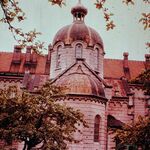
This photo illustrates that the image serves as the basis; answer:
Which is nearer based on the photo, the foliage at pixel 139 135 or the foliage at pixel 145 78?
the foliage at pixel 145 78

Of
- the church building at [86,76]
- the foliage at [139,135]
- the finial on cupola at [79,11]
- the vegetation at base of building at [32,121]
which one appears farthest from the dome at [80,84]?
the foliage at [139,135]

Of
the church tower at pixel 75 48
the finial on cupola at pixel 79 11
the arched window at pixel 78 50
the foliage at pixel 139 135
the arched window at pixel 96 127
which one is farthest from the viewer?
the finial on cupola at pixel 79 11

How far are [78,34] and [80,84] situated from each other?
831 centimetres

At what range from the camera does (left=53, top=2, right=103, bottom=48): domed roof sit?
36.8 metres

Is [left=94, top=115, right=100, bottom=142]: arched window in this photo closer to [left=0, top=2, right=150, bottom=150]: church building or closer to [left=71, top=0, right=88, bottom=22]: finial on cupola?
[left=0, top=2, right=150, bottom=150]: church building

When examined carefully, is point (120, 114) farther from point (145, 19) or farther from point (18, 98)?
point (145, 19)

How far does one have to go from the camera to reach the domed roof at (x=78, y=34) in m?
36.8

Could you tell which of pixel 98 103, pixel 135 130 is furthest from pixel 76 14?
pixel 135 130

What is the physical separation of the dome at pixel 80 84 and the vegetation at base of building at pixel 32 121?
683cm

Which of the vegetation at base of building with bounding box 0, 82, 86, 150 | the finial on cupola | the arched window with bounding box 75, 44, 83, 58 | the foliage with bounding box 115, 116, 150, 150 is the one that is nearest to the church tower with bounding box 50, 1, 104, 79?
the arched window with bounding box 75, 44, 83, 58

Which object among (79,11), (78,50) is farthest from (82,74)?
(79,11)

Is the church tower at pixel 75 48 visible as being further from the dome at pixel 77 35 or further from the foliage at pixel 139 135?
the foliage at pixel 139 135

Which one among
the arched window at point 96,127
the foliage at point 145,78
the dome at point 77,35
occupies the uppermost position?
the dome at point 77,35

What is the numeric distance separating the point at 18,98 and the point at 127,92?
19107 mm
